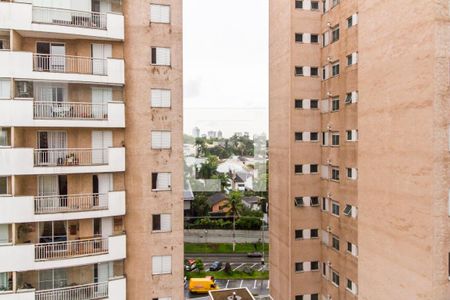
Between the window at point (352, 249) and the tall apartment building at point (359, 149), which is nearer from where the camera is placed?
the tall apartment building at point (359, 149)

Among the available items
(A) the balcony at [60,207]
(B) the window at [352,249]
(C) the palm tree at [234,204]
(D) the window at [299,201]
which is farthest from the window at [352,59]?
(C) the palm tree at [234,204]

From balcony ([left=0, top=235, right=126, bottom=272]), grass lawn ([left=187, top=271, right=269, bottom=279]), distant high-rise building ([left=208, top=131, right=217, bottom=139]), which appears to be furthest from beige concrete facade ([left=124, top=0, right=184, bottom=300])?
distant high-rise building ([left=208, top=131, right=217, bottom=139])

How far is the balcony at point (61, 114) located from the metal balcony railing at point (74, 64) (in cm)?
160

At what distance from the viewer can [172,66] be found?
66.1 feet

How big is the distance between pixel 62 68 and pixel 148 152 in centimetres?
575

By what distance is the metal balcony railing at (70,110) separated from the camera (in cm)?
1830

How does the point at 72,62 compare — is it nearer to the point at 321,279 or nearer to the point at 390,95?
the point at 390,95

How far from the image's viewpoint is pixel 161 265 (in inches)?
795

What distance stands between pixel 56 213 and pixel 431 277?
16.3m

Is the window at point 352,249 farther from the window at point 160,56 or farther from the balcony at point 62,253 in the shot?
the window at point 160,56

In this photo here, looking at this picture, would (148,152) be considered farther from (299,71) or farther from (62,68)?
(299,71)

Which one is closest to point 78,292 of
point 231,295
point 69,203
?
point 69,203

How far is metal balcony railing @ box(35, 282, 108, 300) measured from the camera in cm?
1780

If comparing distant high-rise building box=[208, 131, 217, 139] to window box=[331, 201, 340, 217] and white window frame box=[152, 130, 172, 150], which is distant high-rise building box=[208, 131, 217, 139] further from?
white window frame box=[152, 130, 172, 150]
